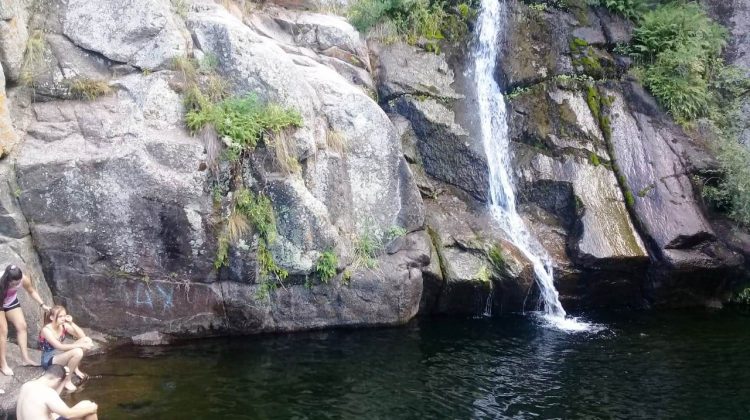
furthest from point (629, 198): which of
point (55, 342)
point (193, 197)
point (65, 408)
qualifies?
point (65, 408)

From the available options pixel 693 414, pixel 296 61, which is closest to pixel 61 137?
pixel 296 61

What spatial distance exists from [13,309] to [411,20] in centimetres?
1092

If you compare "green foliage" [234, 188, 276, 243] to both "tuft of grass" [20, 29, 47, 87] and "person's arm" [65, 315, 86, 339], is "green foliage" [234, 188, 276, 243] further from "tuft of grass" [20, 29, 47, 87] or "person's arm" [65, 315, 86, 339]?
"tuft of grass" [20, 29, 47, 87]

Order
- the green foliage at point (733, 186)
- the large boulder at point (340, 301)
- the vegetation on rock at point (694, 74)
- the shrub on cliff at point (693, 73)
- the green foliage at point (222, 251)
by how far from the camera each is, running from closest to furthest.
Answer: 1. the green foliage at point (222, 251)
2. the large boulder at point (340, 301)
3. the green foliage at point (733, 186)
4. the vegetation on rock at point (694, 74)
5. the shrub on cliff at point (693, 73)

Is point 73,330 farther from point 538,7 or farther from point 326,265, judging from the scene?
point 538,7

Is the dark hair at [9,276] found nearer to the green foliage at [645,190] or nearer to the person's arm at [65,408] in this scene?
the person's arm at [65,408]

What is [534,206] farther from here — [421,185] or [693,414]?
[693,414]

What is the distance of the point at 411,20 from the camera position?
619 inches

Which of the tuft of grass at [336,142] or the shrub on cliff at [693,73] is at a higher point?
the shrub on cliff at [693,73]

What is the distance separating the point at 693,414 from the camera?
8.73 meters

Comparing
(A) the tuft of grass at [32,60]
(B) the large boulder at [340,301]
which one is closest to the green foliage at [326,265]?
(B) the large boulder at [340,301]

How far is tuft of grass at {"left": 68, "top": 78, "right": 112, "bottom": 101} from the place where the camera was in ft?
36.5

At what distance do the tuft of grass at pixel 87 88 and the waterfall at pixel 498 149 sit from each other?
8067mm

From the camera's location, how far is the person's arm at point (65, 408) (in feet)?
22.2
